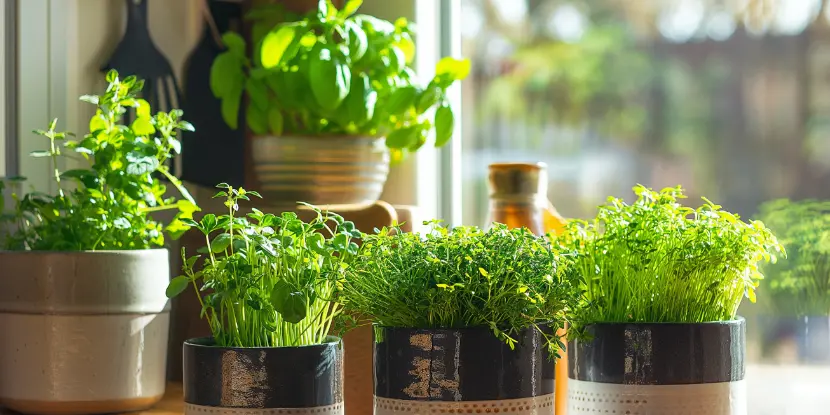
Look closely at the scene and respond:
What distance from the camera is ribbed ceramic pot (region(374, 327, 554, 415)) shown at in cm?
67

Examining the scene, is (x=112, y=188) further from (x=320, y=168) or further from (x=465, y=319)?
(x=465, y=319)

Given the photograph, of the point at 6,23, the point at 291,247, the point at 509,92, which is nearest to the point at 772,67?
the point at 509,92

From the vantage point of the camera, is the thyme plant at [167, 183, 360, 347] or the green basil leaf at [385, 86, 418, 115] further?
the green basil leaf at [385, 86, 418, 115]

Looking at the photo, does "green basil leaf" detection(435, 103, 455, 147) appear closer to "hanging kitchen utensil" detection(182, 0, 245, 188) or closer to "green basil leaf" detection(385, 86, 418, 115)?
"green basil leaf" detection(385, 86, 418, 115)

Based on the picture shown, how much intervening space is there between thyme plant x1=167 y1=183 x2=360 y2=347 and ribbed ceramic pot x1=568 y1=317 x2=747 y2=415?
219 mm

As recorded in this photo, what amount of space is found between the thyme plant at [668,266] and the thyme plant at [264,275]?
206 millimetres

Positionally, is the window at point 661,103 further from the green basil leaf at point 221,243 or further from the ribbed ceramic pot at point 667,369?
the green basil leaf at point 221,243

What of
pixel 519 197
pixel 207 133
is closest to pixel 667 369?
pixel 519 197

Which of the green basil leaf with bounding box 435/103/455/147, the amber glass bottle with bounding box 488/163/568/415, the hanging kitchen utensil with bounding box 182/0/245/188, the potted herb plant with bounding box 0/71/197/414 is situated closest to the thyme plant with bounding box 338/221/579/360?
the amber glass bottle with bounding box 488/163/568/415

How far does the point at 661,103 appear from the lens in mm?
1282

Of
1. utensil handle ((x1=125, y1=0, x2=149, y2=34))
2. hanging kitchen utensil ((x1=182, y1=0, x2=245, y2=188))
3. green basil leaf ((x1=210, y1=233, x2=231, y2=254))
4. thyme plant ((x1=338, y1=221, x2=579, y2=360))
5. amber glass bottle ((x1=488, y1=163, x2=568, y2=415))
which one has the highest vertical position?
utensil handle ((x1=125, y1=0, x2=149, y2=34))

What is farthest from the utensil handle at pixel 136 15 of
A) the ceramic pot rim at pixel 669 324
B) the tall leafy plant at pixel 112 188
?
the ceramic pot rim at pixel 669 324

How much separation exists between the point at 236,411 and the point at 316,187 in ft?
1.65

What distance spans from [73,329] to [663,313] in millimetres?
632
